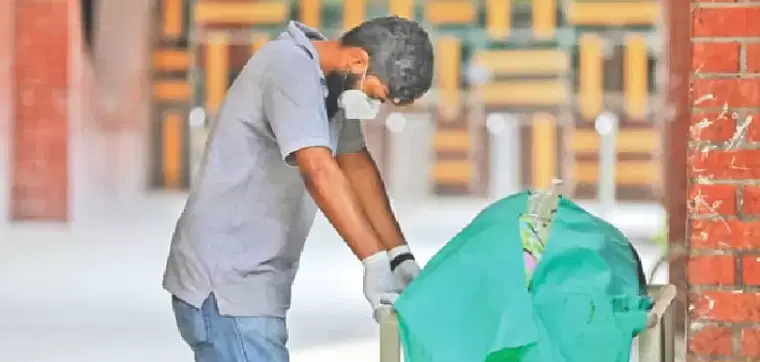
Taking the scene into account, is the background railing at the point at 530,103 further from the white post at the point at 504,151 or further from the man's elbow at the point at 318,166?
the man's elbow at the point at 318,166

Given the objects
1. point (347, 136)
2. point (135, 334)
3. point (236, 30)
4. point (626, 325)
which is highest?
point (236, 30)

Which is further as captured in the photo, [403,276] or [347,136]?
[347,136]

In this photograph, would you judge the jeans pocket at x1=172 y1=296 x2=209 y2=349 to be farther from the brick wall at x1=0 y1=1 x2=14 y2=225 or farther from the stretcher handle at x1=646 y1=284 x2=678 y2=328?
the brick wall at x1=0 y1=1 x2=14 y2=225

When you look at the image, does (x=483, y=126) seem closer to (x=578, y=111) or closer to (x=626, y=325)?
(x=578, y=111)

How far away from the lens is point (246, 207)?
7.07 feet

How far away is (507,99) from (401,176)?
1048 mm

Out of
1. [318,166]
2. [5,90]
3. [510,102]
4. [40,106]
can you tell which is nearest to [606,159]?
[510,102]

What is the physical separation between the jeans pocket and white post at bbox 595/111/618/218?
6.10m

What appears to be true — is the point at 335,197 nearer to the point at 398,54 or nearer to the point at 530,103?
the point at 398,54

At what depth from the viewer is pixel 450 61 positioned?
31.3ft

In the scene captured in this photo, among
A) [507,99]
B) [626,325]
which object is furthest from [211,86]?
[626,325]

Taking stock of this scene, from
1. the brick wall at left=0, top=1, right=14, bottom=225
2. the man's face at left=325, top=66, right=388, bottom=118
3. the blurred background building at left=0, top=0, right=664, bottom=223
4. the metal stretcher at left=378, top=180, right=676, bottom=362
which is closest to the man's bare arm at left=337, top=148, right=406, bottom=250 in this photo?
the man's face at left=325, top=66, right=388, bottom=118

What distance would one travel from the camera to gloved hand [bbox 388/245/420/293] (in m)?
2.14

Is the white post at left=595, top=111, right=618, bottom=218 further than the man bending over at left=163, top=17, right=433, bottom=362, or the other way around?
the white post at left=595, top=111, right=618, bottom=218
